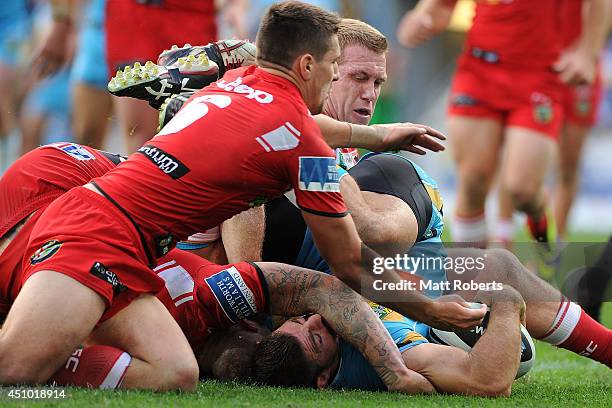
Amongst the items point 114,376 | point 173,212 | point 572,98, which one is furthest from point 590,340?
point 572,98

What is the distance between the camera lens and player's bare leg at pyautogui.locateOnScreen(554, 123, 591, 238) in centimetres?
1083

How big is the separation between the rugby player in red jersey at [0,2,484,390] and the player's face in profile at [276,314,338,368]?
0.32 meters

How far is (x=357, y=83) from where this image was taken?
18.4ft

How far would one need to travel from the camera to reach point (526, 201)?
8461mm

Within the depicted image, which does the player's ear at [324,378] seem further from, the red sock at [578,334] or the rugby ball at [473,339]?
the red sock at [578,334]

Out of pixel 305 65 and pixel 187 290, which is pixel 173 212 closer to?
pixel 187 290

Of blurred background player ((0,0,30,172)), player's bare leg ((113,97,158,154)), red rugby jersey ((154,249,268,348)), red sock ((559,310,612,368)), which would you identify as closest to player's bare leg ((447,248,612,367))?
red sock ((559,310,612,368))

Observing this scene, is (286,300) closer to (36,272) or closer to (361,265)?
(361,265)

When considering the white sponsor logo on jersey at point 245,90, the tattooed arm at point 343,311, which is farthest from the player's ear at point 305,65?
the tattooed arm at point 343,311

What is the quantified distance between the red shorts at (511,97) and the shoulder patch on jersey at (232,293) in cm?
426

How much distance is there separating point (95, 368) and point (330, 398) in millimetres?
879

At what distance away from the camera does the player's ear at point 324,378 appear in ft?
15.3

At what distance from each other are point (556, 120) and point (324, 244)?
182 inches

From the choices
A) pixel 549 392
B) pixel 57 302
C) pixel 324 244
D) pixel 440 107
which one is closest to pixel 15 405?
pixel 57 302
